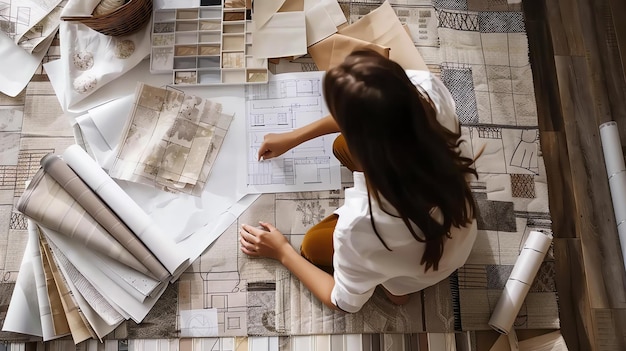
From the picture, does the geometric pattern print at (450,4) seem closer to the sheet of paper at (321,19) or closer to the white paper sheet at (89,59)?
the sheet of paper at (321,19)

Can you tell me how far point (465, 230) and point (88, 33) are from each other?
0.92m

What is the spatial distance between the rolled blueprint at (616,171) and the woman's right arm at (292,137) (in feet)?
2.10

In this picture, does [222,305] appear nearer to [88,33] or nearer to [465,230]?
[465,230]

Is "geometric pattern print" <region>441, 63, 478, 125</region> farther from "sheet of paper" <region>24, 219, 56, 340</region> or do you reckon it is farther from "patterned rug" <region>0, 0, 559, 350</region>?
"sheet of paper" <region>24, 219, 56, 340</region>

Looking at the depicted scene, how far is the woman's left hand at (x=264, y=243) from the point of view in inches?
43.9

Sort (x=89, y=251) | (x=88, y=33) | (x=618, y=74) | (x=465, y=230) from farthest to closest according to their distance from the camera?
(x=618, y=74) → (x=88, y=33) → (x=89, y=251) → (x=465, y=230)

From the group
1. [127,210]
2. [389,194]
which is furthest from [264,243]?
[389,194]

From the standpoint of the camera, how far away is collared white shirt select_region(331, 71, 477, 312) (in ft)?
2.60

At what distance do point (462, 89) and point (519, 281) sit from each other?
0.43m

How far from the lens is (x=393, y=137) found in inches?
25.2

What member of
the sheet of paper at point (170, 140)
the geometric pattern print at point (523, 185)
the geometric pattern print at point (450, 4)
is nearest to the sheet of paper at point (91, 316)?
the sheet of paper at point (170, 140)

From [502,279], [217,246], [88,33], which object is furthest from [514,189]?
[88,33]

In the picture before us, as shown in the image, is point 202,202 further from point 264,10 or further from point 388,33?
point 388,33

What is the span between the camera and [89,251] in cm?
110
